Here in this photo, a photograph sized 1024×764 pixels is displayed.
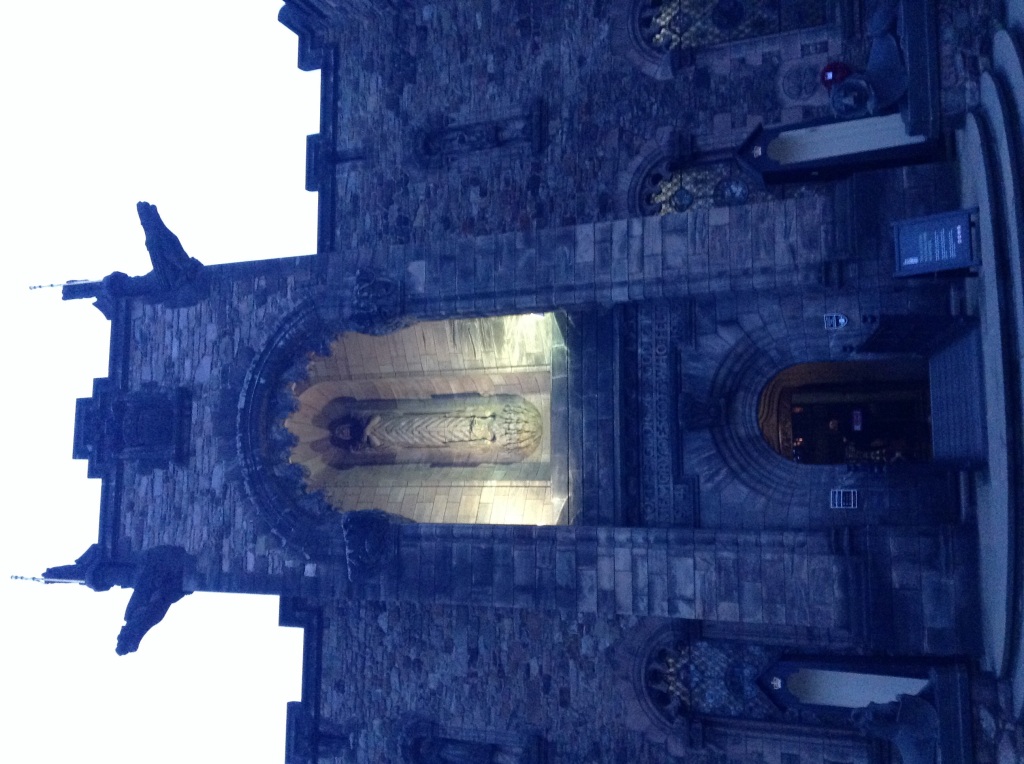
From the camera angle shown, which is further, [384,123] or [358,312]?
[384,123]

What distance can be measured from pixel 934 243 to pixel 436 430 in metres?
9.00

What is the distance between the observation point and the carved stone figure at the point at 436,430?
16781 mm

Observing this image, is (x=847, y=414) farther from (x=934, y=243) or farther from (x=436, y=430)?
(x=436, y=430)

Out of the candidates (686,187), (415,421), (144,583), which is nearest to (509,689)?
(415,421)

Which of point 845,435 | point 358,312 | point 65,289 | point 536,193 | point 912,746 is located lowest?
point 912,746

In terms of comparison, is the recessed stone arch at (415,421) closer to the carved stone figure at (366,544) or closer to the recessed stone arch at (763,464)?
the carved stone figure at (366,544)

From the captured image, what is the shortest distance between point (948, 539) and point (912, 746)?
2.30 m

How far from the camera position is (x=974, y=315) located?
10.9 metres

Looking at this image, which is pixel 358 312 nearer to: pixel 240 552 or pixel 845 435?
pixel 240 552

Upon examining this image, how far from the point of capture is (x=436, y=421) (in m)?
17.1

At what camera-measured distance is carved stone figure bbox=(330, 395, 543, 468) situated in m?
16.8

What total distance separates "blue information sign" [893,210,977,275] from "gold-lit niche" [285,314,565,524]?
248 inches

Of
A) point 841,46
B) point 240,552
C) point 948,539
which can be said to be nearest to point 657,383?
point 948,539

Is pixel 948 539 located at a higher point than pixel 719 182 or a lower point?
lower
